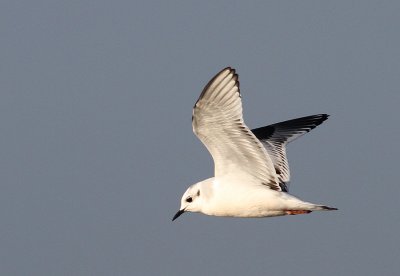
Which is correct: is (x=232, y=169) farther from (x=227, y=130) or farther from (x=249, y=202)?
(x=227, y=130)

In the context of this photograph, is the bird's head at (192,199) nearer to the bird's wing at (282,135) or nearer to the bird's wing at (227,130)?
the bird's wing at (227,130)

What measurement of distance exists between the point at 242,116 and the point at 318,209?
1.89m

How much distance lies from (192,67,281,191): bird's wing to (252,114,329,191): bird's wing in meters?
1.42

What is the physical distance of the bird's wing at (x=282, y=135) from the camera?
1633cm

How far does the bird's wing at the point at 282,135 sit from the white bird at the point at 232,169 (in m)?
0.52

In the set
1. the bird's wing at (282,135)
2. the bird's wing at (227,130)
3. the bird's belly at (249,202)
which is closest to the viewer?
the bird's wing at (227,130)

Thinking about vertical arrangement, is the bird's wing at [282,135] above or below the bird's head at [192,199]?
above

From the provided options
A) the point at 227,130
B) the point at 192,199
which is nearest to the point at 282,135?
the point at 192,199

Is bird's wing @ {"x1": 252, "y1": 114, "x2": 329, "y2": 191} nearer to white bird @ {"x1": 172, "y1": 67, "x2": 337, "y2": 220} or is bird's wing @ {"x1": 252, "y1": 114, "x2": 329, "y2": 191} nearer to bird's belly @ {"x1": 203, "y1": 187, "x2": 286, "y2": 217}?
white bird @ {"x1": 172, "y1": 67, "x2": 337, "y2": 220}

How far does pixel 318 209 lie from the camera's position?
14.3m

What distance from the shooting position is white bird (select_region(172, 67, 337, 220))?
13609mm

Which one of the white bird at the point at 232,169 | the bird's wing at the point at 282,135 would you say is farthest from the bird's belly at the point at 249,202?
the bird's wing at the point at 282,135

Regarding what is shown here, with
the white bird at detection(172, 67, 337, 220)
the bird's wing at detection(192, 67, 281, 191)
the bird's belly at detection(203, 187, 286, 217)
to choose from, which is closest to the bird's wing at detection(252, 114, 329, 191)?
the white bird at detection(172, 67, 337, 220)

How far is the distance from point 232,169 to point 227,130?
992mm
